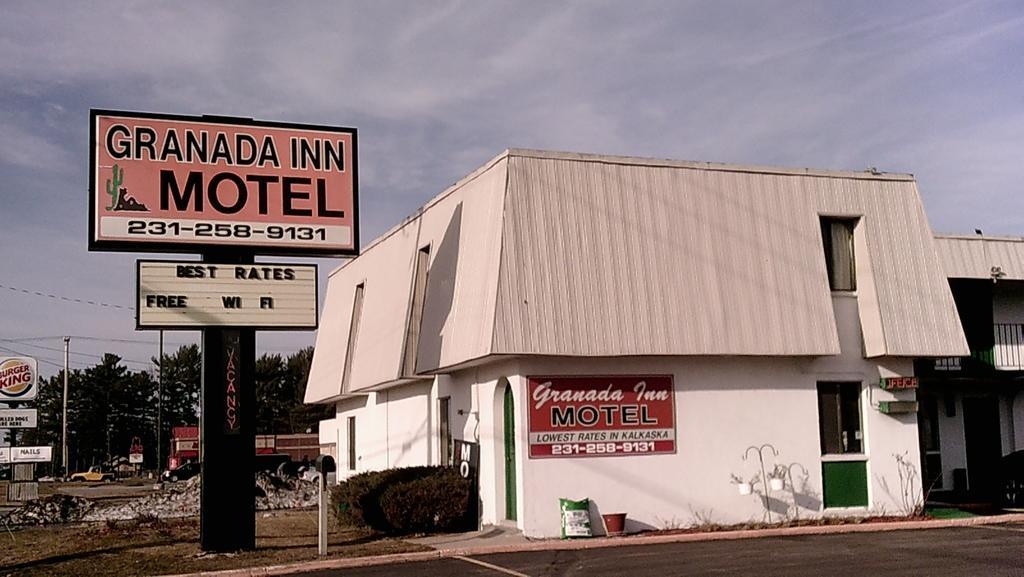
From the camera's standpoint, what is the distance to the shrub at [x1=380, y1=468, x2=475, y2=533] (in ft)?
67.5

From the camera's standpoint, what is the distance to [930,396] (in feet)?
91.0

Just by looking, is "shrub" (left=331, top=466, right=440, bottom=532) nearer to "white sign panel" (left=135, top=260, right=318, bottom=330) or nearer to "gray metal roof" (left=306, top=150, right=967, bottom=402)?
"gray metal roof" (left=306, top=150, right=967, bottom=402)

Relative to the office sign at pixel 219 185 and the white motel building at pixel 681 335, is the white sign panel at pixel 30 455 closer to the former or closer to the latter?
the white motel building at pixel 681 335

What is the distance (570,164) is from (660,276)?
8.91 feet

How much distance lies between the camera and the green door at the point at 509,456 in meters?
21.2

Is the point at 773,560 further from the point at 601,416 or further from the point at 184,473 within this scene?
the point at 184,473

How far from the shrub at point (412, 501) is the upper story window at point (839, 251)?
28.1ft

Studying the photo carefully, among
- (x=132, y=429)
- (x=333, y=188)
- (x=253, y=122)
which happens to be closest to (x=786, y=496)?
(x=333, y=188)

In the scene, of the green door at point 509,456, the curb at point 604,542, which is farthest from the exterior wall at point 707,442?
the curb at point 604,542

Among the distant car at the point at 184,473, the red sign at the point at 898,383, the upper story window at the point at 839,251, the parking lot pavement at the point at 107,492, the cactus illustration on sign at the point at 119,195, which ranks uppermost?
the cactus illustration on sign at the point at 119,195

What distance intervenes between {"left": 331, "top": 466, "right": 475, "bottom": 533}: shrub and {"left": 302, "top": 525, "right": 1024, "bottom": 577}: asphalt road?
3191 mm

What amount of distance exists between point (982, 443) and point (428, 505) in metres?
15.1

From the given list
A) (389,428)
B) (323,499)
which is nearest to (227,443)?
(323,499)

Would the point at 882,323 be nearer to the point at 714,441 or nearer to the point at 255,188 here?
the point at 714,441
